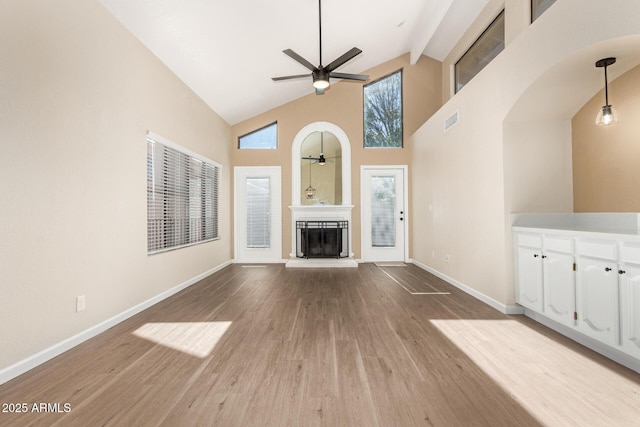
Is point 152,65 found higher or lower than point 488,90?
higher

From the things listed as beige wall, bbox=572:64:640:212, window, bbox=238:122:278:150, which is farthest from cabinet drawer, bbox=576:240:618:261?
window, bbox=238:122:278:150

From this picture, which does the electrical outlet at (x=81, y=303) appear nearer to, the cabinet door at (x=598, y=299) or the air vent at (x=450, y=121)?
the cabinet door at (x=598, y=299)

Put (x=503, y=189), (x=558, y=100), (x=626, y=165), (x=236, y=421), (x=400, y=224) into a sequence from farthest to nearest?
(x=400, y=224)
(x=503, y=189)
(x=558, y=100)
(x=626, y=165)
(x=236, y=421)

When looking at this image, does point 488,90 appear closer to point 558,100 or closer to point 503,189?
point 558,100

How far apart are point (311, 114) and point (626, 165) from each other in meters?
5.03

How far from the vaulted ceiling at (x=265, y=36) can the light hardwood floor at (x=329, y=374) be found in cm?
302

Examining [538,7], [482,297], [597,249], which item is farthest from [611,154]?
[482,297]

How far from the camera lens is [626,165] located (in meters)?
2.58

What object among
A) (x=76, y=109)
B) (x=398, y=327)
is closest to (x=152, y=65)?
(x=76, y=109)

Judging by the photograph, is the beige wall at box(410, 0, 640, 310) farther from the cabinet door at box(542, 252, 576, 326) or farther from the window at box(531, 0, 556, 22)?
the cabinet door at box(542, 252, 576, 326)

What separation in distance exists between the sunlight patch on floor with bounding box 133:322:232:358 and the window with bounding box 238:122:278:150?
14.3ft

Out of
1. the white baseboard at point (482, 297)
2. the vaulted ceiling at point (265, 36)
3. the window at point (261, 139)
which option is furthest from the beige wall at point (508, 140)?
the window at point (261, 139)

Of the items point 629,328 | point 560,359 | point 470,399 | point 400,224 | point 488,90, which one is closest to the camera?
point 470,399

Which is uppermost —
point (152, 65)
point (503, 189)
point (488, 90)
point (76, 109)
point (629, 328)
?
point (152, 65)
